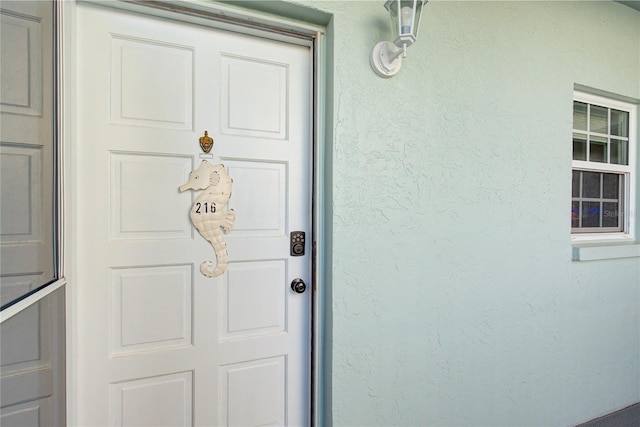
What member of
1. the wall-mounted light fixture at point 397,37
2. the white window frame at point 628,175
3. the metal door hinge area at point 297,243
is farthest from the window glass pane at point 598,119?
the metal door hinge area at point 297,243

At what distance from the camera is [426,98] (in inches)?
56.4

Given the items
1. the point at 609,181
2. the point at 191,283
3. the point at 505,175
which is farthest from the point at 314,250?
the point at 609,181

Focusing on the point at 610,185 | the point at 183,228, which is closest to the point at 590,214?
the point at 610,185

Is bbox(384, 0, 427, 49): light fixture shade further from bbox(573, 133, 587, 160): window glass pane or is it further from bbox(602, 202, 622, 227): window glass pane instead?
bbox(602, 202, 622, 227): window glass pane

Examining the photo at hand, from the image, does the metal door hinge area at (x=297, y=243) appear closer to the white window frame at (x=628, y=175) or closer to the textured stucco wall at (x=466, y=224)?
the textured stucco wall at (x=466, y=224)

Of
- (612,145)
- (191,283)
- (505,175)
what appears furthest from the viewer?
(612,145)

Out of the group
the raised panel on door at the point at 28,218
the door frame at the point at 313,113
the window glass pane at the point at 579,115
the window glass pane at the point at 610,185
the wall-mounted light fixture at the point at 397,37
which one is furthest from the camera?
the window glass pane at the point at 610,185

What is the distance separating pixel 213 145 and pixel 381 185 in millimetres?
796

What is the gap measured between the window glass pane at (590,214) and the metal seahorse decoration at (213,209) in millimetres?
2414

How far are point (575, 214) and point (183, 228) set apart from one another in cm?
252

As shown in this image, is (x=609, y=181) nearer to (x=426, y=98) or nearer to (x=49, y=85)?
(x=426, y=98)

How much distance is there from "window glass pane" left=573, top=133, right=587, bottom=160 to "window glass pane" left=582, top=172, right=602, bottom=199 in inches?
5.3

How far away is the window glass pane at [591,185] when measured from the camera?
2.06 metres

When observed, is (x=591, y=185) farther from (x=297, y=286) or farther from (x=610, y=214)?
(x=297, y=286)
